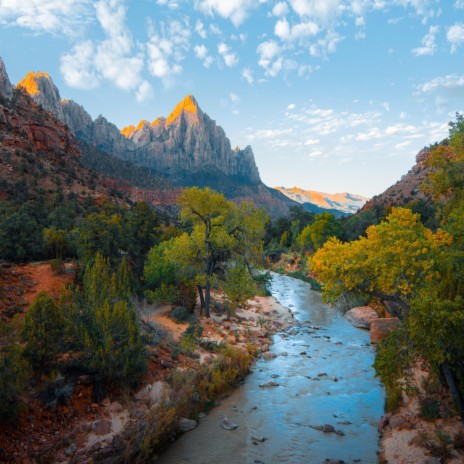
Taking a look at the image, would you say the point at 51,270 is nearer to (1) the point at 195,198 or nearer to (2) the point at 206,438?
(1) the point at 195,198

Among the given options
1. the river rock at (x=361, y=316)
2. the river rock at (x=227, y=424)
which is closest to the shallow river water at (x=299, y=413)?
the river rock at (x=227, y=424)

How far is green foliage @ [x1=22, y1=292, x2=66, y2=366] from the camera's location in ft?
36.8

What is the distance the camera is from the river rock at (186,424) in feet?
39.1

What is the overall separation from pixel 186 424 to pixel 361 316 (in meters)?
18.2

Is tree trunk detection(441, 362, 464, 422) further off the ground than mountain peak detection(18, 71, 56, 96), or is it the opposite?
mountain peak detection(18, 71, 56, 96)

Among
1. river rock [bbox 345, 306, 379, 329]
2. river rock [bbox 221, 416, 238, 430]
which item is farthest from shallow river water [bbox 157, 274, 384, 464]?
river rock [bbox 345, 306, 379, 329]

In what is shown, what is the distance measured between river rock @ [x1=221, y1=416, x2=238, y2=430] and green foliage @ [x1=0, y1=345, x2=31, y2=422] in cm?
647

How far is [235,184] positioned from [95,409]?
18651 centimetres

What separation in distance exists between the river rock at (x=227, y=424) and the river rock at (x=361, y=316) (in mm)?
15642

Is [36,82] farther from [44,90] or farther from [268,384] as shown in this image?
[268,384]

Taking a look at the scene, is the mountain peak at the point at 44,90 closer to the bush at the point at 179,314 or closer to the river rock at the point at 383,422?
the bush at the point at 179,314

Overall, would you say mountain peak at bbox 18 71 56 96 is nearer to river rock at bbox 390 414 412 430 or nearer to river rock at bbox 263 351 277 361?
river rock at bbox 263 351 277 361

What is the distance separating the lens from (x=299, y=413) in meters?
13.5

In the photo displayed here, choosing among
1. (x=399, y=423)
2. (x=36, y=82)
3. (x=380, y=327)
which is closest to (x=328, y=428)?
(x=399, y=423)
